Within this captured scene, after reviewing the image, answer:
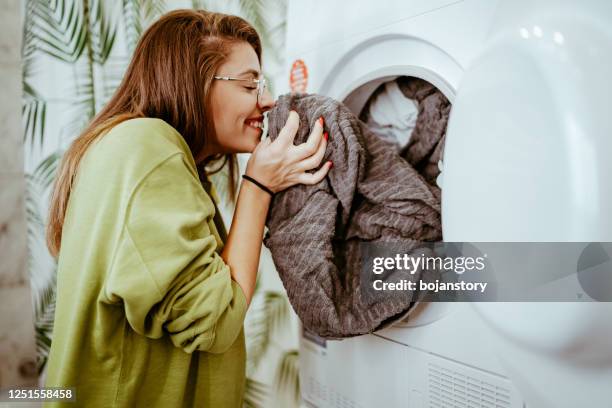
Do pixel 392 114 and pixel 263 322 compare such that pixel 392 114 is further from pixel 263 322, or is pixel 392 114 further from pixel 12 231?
pixel 12 231

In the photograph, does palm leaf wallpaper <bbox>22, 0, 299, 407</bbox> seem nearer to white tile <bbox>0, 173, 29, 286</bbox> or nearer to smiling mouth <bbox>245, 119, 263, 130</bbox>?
white tile <bbox>0, 173, 29, 286</bbox>

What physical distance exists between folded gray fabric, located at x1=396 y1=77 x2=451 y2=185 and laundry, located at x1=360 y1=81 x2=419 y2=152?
2cm

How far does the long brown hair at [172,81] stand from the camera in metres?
0.82

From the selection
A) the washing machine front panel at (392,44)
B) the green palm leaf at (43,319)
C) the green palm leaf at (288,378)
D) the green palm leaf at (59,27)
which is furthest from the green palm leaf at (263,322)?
the green palm leaf at (59,27)

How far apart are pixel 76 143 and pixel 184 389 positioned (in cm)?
47

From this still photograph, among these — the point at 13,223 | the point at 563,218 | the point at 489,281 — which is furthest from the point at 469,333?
the point at 13,223

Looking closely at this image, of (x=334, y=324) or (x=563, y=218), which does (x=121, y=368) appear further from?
(x=563, y=218)

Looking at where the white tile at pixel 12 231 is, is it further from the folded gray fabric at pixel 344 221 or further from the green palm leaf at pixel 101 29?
the folded gray fabric at pixel 344 221

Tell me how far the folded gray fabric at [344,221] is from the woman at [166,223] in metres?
0.03

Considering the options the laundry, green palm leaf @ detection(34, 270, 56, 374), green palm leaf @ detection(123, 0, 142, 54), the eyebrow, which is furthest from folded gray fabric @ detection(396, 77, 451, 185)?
green palm leaf @ detection(34, 270, 56, 374)

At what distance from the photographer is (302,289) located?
0.81m

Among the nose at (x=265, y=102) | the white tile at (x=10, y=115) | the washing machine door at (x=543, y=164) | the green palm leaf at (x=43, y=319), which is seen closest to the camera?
the washing machine door at (x=543, y=164)

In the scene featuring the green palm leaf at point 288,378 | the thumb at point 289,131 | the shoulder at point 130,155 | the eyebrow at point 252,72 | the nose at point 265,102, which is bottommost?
the green palm leaf at point 288,378

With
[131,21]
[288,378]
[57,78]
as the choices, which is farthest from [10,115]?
[288,378]
